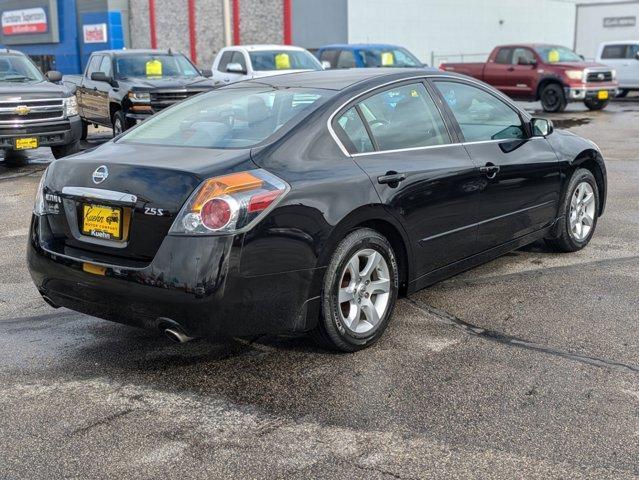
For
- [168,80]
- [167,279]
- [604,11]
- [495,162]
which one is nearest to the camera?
[167,279]

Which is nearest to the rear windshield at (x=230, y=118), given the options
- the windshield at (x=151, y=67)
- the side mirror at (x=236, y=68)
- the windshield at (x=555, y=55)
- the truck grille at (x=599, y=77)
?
the windshield at (x=151, y=67)

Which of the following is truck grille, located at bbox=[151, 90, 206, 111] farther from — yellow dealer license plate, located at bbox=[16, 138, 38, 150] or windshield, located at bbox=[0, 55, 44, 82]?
yellow dealer license plate, located at bbox=[16, 138, 38, 150]

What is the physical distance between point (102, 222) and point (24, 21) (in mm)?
39417

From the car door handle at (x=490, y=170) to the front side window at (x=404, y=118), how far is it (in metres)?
0.33

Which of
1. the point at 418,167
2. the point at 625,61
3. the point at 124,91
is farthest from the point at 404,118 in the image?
the point at 625,61

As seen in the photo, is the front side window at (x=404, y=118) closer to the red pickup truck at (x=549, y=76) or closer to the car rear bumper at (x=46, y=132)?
the car rear bumper at (x=46, y=132)

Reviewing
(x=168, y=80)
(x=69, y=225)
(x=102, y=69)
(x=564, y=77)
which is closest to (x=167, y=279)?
(x=69, y=225)

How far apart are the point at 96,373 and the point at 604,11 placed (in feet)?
110

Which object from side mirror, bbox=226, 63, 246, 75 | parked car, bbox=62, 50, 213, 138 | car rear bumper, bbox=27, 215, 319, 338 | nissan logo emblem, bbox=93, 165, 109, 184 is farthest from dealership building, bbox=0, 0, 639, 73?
car rear bumper, bbox=27, 215, 319, 338

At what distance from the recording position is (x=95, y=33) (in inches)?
1406

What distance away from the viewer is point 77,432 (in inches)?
149

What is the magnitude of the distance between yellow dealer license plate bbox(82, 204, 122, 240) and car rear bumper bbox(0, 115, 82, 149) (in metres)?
8.63

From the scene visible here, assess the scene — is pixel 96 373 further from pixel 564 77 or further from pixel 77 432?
pixel 564 77

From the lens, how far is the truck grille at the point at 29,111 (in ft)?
40.2
